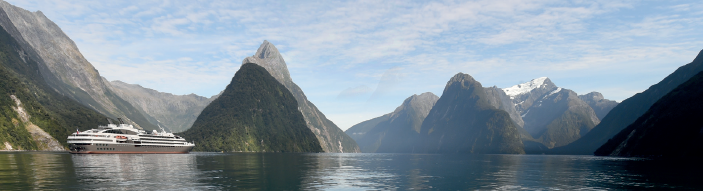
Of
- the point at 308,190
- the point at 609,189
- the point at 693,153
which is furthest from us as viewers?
the point at 693,153

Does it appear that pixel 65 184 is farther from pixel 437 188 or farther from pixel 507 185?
pixel 507 185

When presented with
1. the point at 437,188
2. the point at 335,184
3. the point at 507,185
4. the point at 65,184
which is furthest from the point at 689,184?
the point at 65,184

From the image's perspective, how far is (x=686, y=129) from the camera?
191250 mm

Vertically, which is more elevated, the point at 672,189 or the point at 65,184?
the point at 65,184

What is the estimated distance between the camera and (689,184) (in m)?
63.5

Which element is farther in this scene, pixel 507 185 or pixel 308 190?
pixel 507 185

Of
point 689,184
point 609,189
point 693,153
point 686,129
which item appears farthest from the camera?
point 686,129

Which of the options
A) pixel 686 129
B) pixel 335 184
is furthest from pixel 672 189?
pixel 686 129

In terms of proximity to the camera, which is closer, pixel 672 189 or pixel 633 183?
pixel 672 189

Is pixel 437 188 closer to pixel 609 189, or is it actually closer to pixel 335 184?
pixel 335 184

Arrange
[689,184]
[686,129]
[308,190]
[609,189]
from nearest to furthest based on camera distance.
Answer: [308,190] < [609,189] < [689,184] < [686,129]

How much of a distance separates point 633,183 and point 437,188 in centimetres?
3380

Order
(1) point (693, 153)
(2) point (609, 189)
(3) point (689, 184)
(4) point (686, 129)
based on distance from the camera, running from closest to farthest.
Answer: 1. (2) point (609, 189)
2. (3) point (689, 184)
3. (1) point (693, 153)
4. (4) point (686, 129)

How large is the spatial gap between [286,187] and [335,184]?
10010 mm
